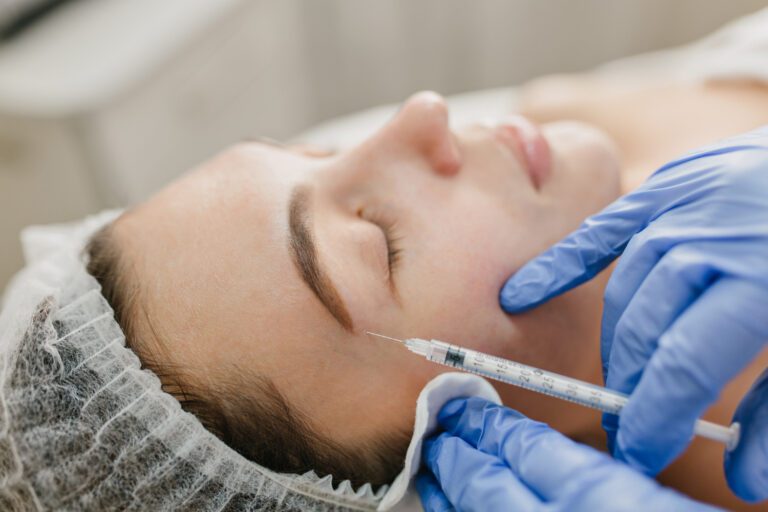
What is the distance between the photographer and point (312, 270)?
822 millimetres

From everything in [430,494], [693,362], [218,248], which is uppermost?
[218,248]

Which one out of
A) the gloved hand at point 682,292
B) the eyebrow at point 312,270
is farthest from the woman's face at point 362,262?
the gloved hand at point 682,292

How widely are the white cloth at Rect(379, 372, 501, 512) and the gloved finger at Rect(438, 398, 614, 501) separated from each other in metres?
0.02

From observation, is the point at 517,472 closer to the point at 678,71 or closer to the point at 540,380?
the point at 540,380

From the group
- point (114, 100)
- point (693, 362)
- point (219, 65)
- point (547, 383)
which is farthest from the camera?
point (219, 65)

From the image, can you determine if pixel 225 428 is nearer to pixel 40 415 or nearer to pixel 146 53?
pixel 40 415

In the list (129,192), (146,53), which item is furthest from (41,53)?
(129,192)

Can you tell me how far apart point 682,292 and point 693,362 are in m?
0.09

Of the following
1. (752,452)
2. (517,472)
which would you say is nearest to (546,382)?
(517,472)

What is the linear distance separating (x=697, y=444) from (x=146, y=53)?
1410 millimetres

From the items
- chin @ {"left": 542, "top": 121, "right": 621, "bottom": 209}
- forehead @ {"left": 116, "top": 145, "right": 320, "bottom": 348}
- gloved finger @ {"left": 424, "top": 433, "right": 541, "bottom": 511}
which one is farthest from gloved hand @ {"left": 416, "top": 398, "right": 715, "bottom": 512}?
chin @ {"left": 542, "top": 121, "right": 621, "bottom": 209}

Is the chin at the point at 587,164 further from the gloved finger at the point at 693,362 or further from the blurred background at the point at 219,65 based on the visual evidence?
the blurred background at the point at 219,65

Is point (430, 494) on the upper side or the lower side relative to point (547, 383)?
lower

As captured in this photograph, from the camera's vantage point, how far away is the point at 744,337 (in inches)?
24.9
